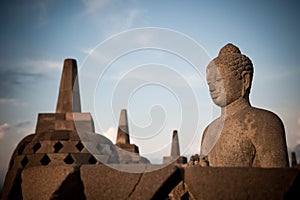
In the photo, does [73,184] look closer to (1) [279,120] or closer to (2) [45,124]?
(1) [279,120]

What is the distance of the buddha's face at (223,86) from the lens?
3465mm

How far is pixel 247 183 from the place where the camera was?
216 centimetres

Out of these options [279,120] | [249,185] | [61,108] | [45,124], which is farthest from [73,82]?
[249,185]

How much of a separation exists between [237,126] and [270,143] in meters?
0.38

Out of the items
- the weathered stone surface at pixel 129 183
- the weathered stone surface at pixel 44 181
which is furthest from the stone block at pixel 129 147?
the weathered stone surface at pixel 129 183

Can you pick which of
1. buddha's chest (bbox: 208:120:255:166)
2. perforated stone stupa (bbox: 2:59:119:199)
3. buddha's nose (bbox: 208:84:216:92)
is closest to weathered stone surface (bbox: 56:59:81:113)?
perforated stone stupa (bbox: 2:59:119:199)

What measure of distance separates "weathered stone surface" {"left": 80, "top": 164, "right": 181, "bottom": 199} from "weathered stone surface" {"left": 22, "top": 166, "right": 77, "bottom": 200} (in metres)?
0.20

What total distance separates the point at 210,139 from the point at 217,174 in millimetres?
1377

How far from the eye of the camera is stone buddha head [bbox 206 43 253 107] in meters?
3.46

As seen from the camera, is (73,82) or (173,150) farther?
(173,150)

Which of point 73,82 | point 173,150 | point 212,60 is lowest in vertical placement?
point 173,150

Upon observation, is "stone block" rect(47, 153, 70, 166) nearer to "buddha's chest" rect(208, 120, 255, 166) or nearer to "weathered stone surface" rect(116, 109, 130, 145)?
"weathered stone surface" rect(116, 109, 130, 145)

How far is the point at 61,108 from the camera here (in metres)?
11.3

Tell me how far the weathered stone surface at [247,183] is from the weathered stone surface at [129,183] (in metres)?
0.21
